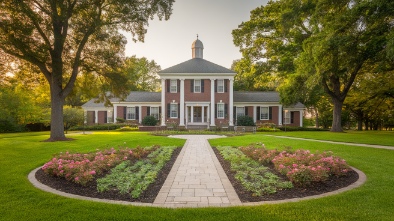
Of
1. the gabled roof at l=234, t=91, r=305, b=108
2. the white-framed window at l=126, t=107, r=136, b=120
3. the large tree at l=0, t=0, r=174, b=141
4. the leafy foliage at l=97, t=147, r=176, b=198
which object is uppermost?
the large tree at l=0, t=0, r=174, b=141

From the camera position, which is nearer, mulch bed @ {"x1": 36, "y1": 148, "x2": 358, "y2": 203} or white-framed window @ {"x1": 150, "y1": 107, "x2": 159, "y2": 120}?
mulch bed @ {"x1": 36, "y1": 148, "x2": 358, "y2": 203}

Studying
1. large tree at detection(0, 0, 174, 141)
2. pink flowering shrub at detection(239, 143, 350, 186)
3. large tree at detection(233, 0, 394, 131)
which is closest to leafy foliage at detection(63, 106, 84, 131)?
large tree at detection(0, 0, 174, 141)

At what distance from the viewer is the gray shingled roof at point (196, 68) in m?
28.9

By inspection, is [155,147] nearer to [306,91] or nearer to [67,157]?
[67,157]

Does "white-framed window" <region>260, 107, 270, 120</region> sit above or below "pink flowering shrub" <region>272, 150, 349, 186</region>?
above

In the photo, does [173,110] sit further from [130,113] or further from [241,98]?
[241,98]

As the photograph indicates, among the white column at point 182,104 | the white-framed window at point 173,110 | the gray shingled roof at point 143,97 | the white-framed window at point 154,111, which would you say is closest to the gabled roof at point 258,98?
the white column at point 182,104

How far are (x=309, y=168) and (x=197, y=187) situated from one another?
287 centimetres

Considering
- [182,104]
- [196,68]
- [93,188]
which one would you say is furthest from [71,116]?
[93,188]

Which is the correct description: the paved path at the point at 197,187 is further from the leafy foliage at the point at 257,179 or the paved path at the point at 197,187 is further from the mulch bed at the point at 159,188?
the leafy foliage at the point at 257,179

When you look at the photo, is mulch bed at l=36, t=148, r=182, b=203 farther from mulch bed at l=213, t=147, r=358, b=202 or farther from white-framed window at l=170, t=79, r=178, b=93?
white-framed window at l=170, t=79, r=178, b=93

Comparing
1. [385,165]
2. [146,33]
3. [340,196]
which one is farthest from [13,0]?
[385,165]

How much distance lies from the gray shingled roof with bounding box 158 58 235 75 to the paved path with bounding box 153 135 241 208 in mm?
21143

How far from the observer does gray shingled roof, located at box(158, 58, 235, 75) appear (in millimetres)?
28905
